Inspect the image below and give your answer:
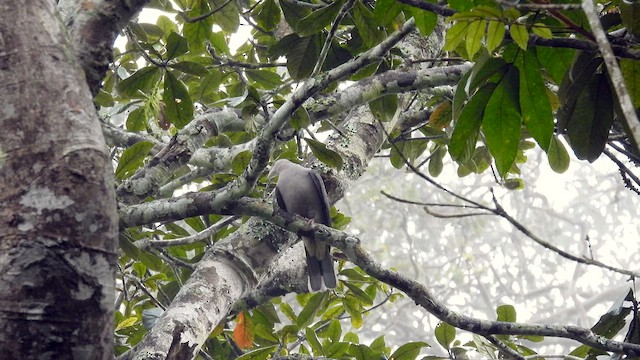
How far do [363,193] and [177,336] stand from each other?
50.4 ft

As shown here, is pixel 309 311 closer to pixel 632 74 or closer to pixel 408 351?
pixel 408 351

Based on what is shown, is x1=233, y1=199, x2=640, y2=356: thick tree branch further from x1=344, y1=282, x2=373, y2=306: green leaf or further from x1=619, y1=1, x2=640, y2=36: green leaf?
x1=344, y1=282, x2=373, y2=306: green leaf

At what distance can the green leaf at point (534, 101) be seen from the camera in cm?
162

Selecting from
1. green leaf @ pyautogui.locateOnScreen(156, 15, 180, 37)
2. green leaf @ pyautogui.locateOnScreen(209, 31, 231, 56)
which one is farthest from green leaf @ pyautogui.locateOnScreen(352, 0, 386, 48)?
green leaf @ pyautogui.locateOnScreen(156, 15, 180, 37)

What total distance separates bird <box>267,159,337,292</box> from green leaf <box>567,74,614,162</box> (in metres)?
1.46

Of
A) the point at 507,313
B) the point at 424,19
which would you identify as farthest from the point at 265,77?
the point at 424,19

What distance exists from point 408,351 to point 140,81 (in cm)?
166

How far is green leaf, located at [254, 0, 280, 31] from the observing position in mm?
2984

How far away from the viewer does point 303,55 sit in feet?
9.03

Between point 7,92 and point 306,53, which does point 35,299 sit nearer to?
point 7,92

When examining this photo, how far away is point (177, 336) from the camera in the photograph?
214 centimetres

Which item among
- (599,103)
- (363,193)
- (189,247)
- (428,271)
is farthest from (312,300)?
(428,271)

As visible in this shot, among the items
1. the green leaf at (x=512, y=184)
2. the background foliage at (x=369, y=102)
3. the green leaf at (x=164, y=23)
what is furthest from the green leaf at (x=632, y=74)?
the green leaf at (x=164, y=23)

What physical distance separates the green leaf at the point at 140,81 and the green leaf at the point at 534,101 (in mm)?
1847
